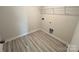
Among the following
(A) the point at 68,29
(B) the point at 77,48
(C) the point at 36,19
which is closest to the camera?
(B) the point at 77,48

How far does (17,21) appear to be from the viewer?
92.9 inches

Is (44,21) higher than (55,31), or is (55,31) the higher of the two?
(44,21)

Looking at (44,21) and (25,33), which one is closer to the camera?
(44,21)

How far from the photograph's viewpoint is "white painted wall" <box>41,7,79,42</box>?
203cm

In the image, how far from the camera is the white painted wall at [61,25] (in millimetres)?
2032

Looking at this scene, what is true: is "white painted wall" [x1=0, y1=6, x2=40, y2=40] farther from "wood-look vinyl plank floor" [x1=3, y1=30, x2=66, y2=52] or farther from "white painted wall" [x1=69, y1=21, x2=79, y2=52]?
"white painted wall" [x1=69, y1=21, x2=79, y2=52]

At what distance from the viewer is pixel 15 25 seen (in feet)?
7.73

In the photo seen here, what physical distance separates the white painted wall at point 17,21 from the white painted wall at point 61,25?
0.21m

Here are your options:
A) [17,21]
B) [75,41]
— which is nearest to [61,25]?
[75,41]

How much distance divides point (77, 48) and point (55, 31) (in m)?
0.61

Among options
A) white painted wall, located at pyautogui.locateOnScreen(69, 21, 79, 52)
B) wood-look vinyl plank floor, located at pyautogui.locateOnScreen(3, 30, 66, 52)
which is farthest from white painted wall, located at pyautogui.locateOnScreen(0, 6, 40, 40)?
white painted wall, located at pyautogui.locateOnScreen(69, 21, 79, 52)

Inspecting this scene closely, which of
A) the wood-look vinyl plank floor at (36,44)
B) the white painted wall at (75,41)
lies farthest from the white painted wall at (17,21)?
the white painted wall at (75,41)
